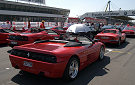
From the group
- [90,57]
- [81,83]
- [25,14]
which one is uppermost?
[25,14]

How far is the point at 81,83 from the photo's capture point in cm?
377

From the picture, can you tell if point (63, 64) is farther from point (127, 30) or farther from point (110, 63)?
point (127, 30)

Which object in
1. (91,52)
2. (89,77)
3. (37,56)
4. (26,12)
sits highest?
(26,12)

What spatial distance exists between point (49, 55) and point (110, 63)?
319cm

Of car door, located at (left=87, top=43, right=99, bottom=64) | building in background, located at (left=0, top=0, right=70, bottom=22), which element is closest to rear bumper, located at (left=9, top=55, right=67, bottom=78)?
car door, located at (left=87, top=43, right=99, bottom=64)

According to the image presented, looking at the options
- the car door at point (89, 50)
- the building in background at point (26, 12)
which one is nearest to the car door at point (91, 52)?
the car door at point (89, 50)

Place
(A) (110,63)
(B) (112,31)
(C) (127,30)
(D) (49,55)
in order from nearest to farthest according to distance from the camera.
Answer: (D) (49,55) < (A) (110,63) < (B) (112,31) < (C) (127,30)

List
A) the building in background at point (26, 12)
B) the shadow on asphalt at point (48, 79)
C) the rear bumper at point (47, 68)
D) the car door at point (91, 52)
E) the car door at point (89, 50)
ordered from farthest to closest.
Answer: the building in background at point (26, 12)
the car door at point (91, 52)
the car door at point (89, 50)
the shadow on asphalt at point (48, 79)
the rear bumper at point (47, 68)

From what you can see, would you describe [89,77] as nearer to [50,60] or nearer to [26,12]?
[50,60]

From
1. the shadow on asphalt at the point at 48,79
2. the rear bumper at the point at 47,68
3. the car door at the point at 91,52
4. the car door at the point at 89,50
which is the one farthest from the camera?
the car door at the point at 91,52

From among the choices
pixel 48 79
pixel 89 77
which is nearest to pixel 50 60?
pixel 48 79

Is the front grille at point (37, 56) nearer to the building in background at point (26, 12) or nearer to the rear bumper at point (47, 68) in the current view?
the rear bumper at point (47, 68)

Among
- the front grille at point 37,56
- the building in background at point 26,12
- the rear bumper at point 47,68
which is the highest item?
the building in background at point 26,12

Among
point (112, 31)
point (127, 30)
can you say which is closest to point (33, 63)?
point (112, 31)
